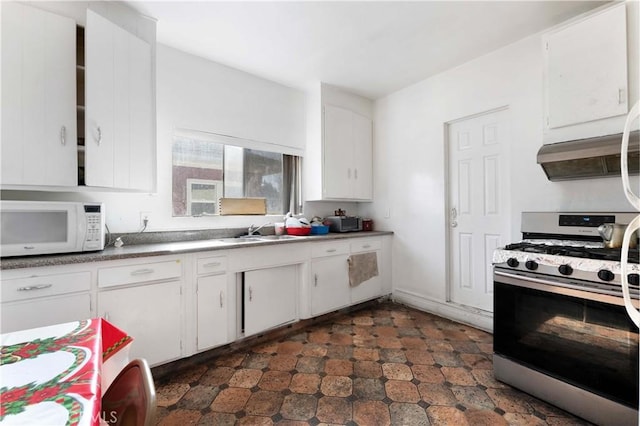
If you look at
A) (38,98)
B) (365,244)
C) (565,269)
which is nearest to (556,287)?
(565,269)

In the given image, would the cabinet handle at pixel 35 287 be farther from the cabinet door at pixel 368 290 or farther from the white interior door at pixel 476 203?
the white interior door at pixel 476 203

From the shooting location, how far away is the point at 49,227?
1.71 meters

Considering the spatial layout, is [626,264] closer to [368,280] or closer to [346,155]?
[368,280]

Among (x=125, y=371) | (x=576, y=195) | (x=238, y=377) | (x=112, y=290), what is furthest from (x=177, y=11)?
(x=576, y=195)

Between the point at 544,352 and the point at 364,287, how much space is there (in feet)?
6.04

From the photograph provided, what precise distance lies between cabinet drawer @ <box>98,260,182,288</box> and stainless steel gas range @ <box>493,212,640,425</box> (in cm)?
229

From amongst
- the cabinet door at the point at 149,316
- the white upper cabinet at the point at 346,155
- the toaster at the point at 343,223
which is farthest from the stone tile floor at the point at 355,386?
the white upper cabinet at the point at 346,155

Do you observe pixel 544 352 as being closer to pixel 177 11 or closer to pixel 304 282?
pixel 304 282

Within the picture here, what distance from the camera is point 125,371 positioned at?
0.85 metres

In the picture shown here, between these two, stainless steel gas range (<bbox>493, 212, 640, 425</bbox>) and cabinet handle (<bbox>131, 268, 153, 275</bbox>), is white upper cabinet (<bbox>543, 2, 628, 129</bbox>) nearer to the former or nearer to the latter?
stainless steel gas range (<bbox>493, 212, 640, 425</bbox>)

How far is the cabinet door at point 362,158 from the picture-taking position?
12.1 feet

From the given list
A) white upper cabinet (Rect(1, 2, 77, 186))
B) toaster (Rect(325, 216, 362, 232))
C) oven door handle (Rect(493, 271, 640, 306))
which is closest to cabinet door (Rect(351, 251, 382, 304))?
toaster (Rect(325, 216, 362, 232))

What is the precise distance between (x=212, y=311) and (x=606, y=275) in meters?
2.50

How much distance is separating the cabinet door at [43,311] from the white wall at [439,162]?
3.10 metres
